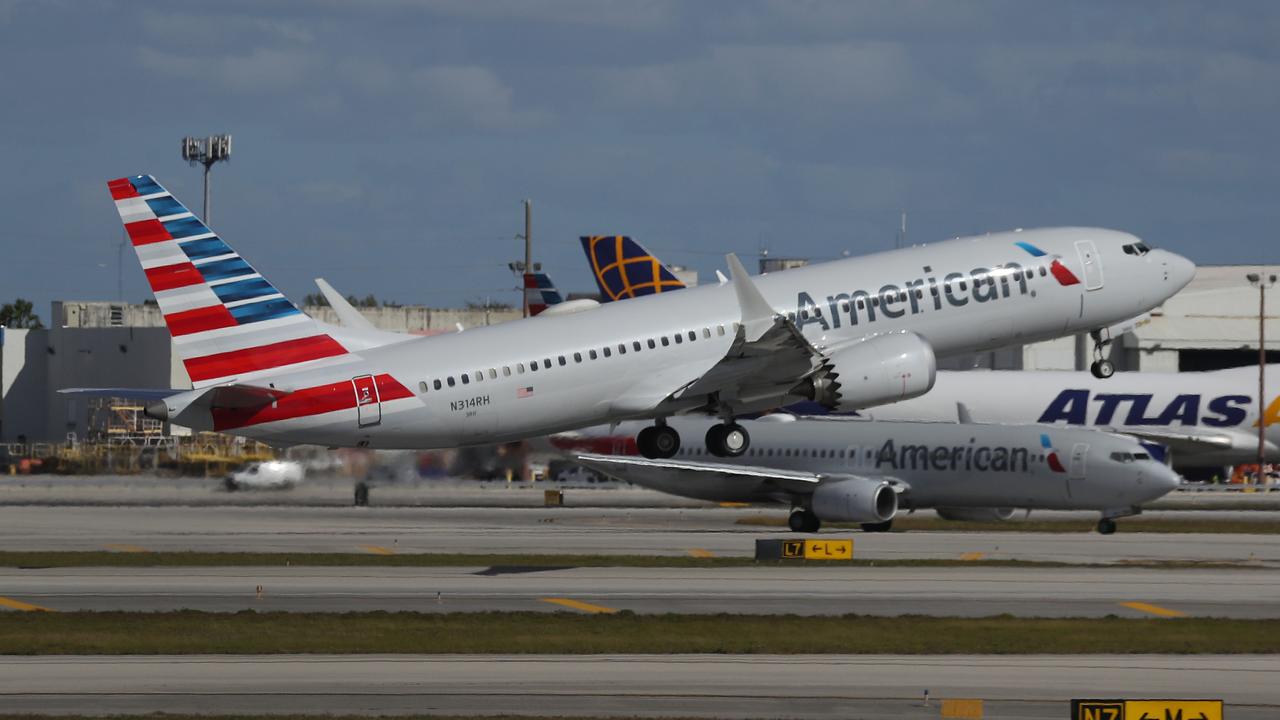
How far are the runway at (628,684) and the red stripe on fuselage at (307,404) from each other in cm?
1199

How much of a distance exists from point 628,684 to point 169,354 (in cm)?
10196

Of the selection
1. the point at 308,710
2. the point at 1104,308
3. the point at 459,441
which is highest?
the point at 1104,308

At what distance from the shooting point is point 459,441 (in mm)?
47781

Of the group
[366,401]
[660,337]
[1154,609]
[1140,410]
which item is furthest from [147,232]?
[1140,410]

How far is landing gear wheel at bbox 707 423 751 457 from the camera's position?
5050cm

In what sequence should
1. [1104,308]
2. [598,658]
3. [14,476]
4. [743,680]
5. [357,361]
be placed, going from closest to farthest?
[743,680] → [598,658] → [357,361] → [1104,308] → [14,476]

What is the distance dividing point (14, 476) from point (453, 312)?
190 feet

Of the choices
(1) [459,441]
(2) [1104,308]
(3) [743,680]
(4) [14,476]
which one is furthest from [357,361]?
(4) [14,476]

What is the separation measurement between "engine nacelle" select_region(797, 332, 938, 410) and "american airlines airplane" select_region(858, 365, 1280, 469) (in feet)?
180

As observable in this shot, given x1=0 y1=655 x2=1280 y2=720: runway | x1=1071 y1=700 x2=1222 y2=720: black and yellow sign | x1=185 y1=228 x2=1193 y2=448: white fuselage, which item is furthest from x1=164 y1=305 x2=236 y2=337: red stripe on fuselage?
x1=1071 y1=700 x2=1222 y2=720: black and yellow sign

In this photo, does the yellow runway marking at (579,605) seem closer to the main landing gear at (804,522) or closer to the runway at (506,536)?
the runway at (506,536)

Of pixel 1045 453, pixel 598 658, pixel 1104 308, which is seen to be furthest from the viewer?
pixel 1045 453

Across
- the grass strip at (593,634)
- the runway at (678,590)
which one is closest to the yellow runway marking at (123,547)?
the runway at (678,590)

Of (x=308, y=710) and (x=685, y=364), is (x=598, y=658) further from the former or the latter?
(x=685, y=364)
